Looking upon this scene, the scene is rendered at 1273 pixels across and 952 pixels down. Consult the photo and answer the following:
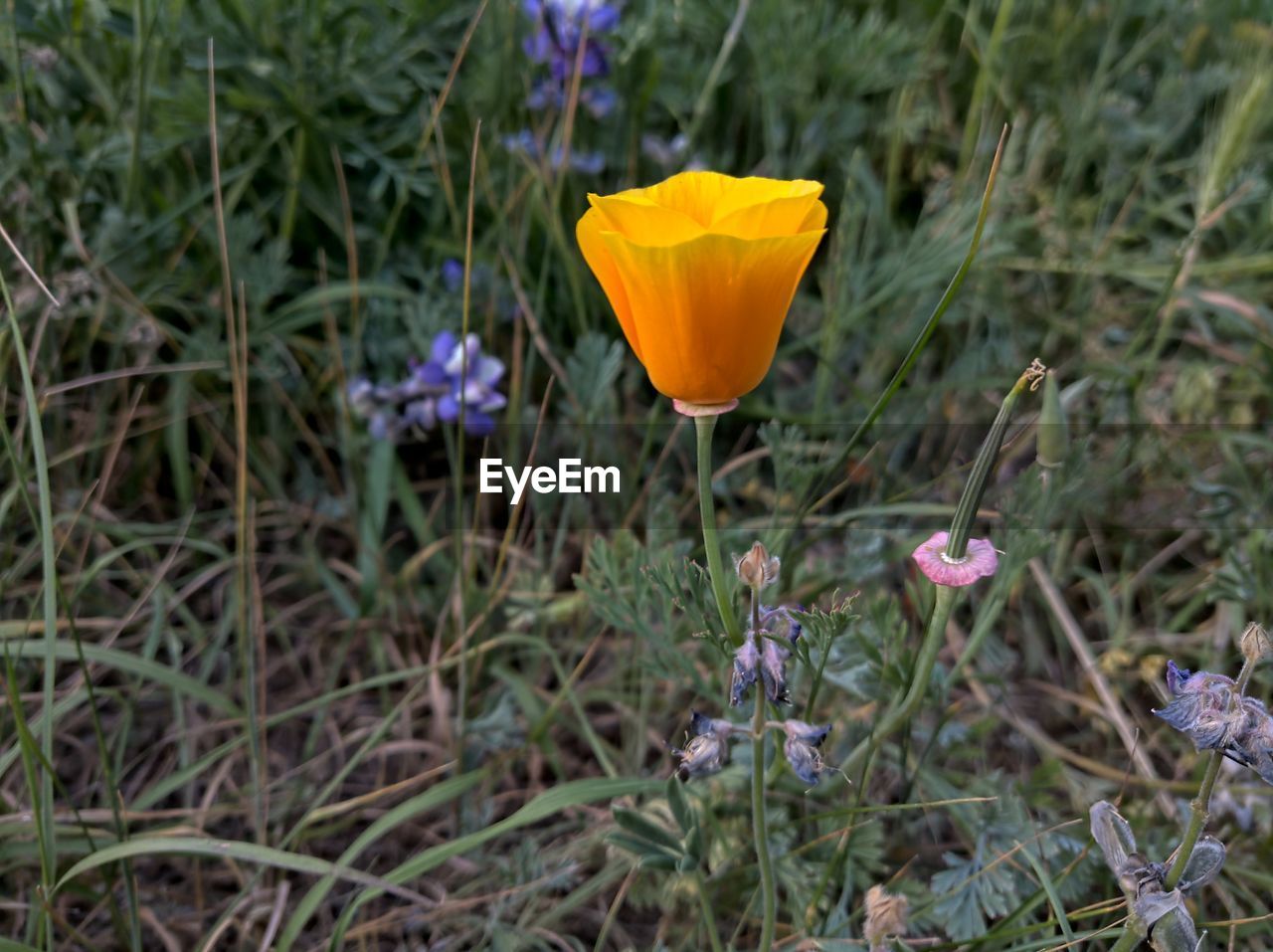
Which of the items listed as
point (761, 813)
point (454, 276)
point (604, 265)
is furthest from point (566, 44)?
point (761, 813)

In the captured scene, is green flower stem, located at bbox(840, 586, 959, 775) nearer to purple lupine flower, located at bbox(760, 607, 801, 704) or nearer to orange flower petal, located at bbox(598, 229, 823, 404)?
purple lupine flower, located at bbox(760, 607, 801, 704)

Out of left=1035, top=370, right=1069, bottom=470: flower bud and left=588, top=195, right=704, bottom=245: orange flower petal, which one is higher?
left=588, top=195, right=704, bottom=245: orange flower petal

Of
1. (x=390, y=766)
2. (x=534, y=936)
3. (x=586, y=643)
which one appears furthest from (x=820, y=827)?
(x=390, y=766)

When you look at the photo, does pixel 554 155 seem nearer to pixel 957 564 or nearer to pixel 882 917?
pixel 957 564

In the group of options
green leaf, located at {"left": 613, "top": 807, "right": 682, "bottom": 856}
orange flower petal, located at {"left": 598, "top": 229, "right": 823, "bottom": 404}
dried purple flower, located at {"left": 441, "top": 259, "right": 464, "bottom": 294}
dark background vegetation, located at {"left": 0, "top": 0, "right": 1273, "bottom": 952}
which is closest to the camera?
orange flower petal, located at {"left": 598, "top": 229, "right": 823, "bottom": 404}

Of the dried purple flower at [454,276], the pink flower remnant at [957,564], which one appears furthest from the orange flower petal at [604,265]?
the dried purple flower at [454,276]

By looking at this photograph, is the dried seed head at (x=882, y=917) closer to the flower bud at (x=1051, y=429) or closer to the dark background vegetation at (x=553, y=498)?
the dark background vegetation at (x=553, y=498)

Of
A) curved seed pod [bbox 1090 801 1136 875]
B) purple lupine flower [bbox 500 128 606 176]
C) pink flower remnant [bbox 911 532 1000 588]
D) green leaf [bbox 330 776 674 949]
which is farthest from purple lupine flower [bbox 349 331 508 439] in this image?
curved seed pod [bbox 1090 801 1136 875]
